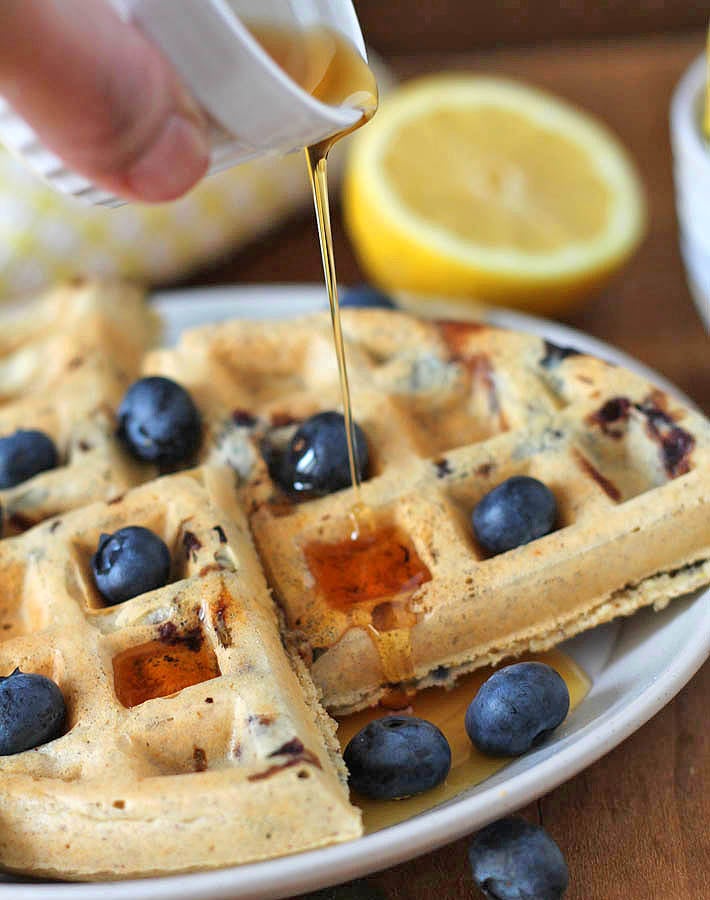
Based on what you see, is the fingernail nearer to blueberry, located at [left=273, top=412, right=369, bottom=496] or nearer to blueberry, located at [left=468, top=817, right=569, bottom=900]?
blueberry, located at [left=273, top=412, right=369, bottom=496]

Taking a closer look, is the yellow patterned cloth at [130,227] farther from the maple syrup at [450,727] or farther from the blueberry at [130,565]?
the maple syrup at [450,727]

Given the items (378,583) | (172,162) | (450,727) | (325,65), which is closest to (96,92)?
(172,162)

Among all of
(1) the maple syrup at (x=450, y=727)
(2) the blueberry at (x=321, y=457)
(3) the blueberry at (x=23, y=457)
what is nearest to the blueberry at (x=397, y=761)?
(1) the maple syrup at (x=450, y=727)

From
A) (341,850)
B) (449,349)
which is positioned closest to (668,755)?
(341,850)

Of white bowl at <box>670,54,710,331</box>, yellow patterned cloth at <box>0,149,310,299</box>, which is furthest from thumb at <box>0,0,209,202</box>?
yellow patterned cloth at <box>0,149,310,299</box>

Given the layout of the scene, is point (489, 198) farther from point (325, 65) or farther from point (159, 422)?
point (325, 65)

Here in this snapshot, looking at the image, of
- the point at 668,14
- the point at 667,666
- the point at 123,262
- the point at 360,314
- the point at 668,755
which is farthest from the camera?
the point at 668,14

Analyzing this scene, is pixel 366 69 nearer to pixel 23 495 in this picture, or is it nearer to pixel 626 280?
pixel 23 495
